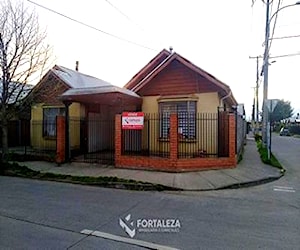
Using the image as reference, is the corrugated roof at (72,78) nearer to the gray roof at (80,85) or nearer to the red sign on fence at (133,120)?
the gray roof at (80,85)

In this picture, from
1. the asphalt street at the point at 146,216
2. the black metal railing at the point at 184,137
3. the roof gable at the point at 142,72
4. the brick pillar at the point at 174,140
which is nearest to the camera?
the asphalt street at the point at 146,216

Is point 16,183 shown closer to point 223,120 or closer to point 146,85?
point 146,85

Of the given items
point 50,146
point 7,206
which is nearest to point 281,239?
point 7,206

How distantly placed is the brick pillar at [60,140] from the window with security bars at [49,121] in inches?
166

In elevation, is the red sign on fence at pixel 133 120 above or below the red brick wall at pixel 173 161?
above

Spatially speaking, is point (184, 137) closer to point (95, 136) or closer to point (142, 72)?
point (142, 72)

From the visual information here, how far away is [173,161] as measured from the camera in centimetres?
1066

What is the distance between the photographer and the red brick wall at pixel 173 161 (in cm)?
1068

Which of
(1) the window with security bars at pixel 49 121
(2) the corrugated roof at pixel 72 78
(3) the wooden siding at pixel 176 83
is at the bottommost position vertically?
(1) the window with security bars at pixel 49 121

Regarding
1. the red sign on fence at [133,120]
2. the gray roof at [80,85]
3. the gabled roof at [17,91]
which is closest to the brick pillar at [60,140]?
the gray roof at [80,85]

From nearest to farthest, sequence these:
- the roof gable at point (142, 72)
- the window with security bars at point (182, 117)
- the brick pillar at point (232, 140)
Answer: the brick pillar at point (232, 140) → the window with security bars at point (182, 117) → the roof gable at point (142, 72)

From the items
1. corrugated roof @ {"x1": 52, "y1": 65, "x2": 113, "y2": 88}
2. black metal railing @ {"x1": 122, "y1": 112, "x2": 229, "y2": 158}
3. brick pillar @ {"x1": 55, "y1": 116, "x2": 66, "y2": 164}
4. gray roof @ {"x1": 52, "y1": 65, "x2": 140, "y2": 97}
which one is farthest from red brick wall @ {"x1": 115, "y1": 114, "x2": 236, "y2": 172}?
corrugated roof @ {"x1": 52, "y1": 65, "x2": 113, "y2": 88}

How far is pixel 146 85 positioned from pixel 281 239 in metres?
10.9

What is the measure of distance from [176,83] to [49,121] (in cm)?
824
